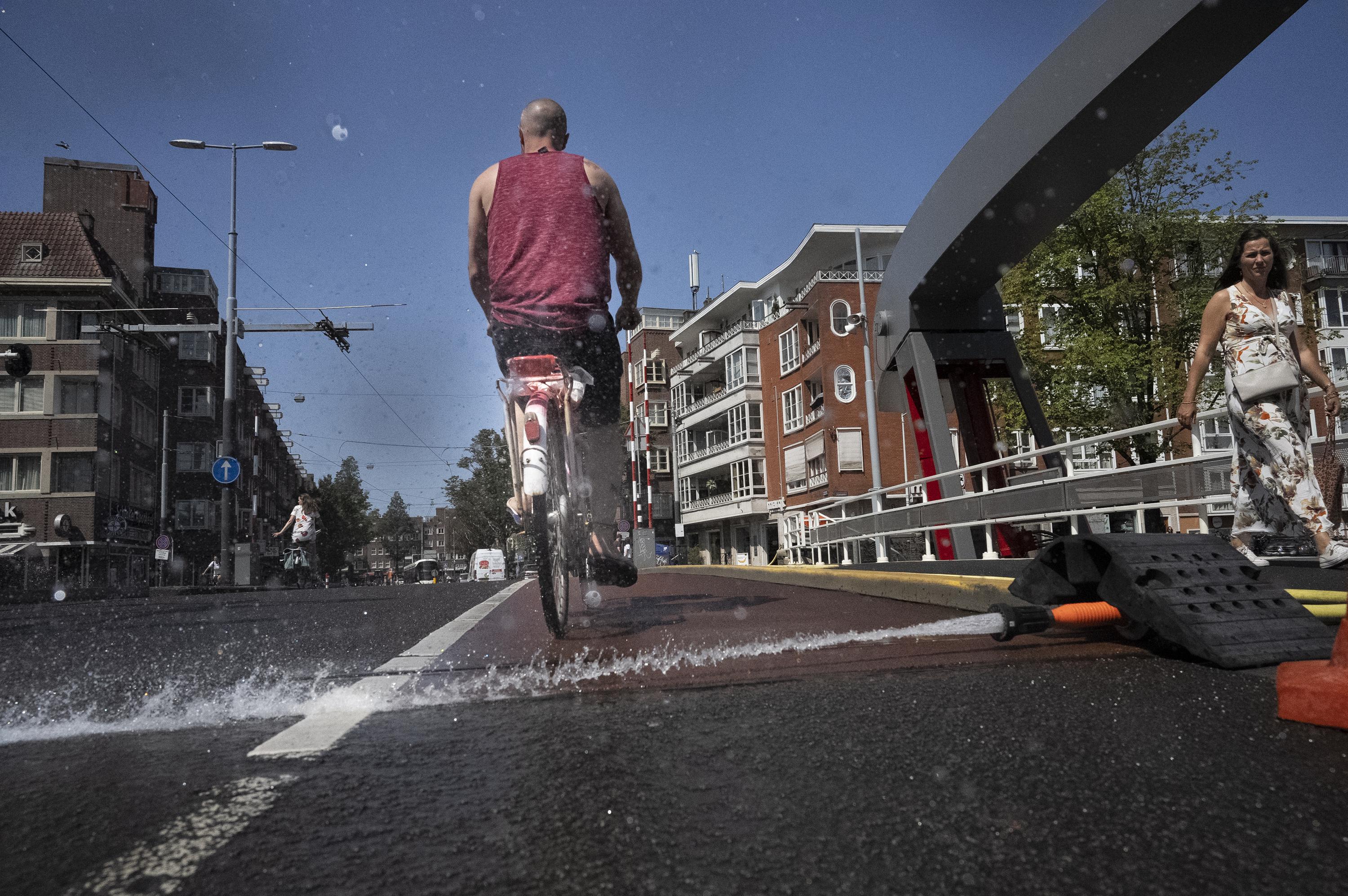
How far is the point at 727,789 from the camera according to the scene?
1557 millimetres

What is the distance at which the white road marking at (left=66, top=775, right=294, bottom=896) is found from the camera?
1.15m

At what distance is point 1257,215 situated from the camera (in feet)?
78.7

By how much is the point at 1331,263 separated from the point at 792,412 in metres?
27.2

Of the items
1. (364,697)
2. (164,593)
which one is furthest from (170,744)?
(164,593)

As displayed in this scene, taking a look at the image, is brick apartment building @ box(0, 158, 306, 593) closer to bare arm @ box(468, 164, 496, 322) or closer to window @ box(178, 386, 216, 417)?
window @ box(178, 386, 216, 417)

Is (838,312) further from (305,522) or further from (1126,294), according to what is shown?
(305,522)

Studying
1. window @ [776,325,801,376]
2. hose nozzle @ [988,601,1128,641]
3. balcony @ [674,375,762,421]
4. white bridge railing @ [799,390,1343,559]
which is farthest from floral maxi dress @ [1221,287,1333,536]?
balcony @ [674,375,762,421]

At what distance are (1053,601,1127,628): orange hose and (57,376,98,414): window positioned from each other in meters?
43.6

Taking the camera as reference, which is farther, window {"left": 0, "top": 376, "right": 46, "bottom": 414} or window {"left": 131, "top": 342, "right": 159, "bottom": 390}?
window {"left": 131, "top": 342, "right": 159, "bottom": 390}

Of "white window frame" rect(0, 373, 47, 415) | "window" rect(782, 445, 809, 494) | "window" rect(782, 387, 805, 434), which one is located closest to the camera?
"white window frame" rect(0, 373, 47, 415)

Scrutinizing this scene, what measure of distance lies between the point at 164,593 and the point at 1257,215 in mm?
28739

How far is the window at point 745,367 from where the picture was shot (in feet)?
159

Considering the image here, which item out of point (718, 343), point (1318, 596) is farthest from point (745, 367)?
point (1318, 596)

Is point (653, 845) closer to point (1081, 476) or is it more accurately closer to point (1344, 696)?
point (1344, 696)
